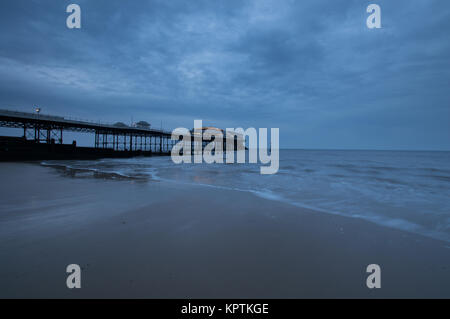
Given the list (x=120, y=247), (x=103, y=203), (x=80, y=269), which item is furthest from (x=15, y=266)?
(x=103, y=203)

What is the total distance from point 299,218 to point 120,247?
4133 mm

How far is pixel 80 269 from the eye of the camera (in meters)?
2.78

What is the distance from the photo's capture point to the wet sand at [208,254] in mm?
2441

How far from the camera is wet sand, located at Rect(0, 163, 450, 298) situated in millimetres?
2441

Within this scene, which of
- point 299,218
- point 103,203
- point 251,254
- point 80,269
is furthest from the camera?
point 103,203

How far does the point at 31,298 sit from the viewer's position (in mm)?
2238

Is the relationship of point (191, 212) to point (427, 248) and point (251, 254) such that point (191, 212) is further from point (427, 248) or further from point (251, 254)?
point (427, 248)

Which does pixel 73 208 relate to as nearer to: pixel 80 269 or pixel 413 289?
pixel 80 269

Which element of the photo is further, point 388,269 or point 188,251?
point 188,251

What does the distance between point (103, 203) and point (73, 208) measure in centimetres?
76

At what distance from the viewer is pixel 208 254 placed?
10.7ft
